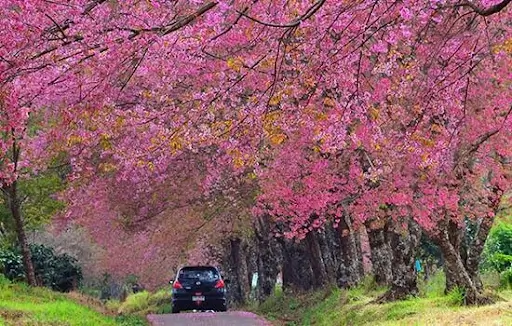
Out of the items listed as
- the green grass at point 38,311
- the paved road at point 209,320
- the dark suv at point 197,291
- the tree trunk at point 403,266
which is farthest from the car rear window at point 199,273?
the tree trunk at point 403,266

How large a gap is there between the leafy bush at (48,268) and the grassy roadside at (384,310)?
32.3 ft

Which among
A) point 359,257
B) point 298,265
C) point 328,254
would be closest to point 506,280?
point 359,257

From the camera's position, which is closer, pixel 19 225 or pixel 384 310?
pixel 384 310

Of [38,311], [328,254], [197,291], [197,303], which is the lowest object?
[38,311]

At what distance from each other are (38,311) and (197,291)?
23.8ft

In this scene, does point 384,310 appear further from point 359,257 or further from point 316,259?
point 359,257

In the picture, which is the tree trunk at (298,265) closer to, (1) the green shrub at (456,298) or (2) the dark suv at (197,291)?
(2) the dark suv at (197,291)

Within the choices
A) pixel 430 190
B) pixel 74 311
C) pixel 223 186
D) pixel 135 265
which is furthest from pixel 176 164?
pixel 135 265

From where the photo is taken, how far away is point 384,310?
54.7 feet

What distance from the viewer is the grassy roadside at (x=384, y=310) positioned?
13.3m

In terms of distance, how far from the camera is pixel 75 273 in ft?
114

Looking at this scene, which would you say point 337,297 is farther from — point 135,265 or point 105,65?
point 135,265

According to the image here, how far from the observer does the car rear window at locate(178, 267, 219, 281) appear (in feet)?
78.7

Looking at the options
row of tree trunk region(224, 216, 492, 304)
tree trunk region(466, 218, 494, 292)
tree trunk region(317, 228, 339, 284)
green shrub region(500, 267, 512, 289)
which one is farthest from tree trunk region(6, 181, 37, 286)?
green shrub region(500, 267, 512, 289)
